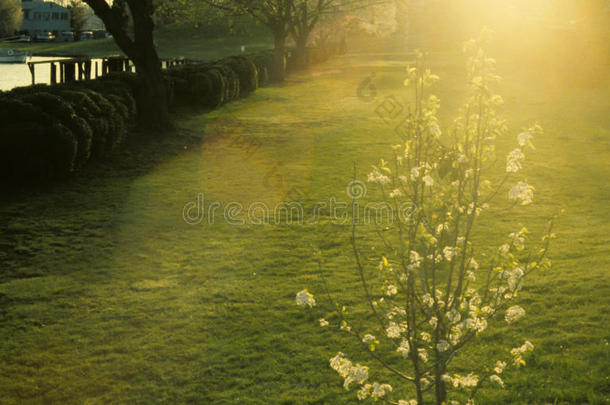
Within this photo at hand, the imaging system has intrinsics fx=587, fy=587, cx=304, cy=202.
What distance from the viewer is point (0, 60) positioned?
4531cm

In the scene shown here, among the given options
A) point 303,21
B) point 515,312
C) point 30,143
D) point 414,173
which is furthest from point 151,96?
point 303,21

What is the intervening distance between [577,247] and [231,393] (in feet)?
19.3

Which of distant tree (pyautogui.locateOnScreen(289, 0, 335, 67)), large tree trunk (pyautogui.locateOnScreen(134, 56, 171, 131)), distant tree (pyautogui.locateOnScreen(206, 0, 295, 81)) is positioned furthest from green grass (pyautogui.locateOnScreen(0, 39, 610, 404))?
distant tree (pyautogui.locateOnScreen(289, 0, 335, 67))

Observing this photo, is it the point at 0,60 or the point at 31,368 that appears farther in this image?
the point at 0,60

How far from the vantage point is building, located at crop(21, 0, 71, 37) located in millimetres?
128875

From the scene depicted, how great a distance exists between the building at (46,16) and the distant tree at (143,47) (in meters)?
127

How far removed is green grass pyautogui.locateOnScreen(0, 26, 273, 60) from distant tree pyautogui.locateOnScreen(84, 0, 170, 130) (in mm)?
47588

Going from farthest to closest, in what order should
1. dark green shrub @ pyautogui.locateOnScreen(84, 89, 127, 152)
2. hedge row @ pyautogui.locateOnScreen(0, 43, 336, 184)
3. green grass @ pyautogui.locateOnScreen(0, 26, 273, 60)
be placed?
1. green grass @ pyautogui.locateOnScreen(0, 26, 273, 60)
2. dark green shrub @ pyautogui.locateOnScreen(84, 89, 127, 152)
3. hedge row @ pyautogui.locateOnScreen(0, 43, 336, 184)

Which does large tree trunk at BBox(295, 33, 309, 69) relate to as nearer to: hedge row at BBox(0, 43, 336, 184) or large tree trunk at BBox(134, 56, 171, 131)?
large tree trunk at BBox(134, 56, 171, 131)

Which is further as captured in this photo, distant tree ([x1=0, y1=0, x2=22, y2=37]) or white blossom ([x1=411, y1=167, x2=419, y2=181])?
distant tree ([x1=0, y1=0, x2=22, y2=37])

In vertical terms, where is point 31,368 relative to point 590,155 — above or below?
below

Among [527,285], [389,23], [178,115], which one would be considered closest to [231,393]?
[527,285]

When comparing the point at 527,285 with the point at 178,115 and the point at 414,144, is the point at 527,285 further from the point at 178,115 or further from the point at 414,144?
the point at 178,115

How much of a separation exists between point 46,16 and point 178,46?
6919 cm
